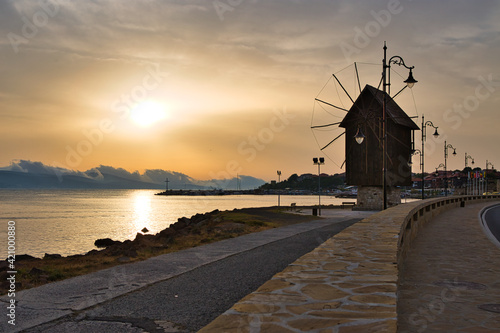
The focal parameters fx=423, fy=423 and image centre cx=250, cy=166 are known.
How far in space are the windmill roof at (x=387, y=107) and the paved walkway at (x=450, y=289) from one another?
31.7 m

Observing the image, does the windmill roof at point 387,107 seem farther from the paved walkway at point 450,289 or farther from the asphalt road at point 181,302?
the asphalt road at point 181,302

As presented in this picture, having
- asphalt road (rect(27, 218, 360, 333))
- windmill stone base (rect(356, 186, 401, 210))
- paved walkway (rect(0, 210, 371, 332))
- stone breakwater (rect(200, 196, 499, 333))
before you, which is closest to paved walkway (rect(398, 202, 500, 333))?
stone breakwater (rect(200, 196, 499, 333))

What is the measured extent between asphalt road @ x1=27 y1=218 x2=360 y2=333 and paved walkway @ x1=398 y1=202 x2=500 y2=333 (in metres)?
3.00

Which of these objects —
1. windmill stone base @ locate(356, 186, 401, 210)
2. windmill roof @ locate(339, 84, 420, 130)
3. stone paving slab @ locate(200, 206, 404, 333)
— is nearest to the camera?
stone paving slab @ locate(200, 206, 404, 333)

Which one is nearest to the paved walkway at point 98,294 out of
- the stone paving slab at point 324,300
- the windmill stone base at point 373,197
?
the stone paving slab at point 324,300

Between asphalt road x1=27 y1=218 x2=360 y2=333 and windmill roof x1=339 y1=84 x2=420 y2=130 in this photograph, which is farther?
windmill roof x1=339 y1=84 x2=420 y2=130

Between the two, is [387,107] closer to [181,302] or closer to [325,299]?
[181,302]

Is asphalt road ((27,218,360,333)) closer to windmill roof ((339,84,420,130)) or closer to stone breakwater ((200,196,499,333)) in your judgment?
stone breakwater ((200,196,499,333))

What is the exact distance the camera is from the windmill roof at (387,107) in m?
44.1

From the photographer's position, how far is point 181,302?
7.53 meters

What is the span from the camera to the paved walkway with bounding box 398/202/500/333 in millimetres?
5883

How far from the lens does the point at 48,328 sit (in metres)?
6.20

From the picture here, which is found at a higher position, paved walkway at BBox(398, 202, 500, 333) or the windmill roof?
the windmill roof

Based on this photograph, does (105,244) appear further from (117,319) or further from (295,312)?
(295,312)
